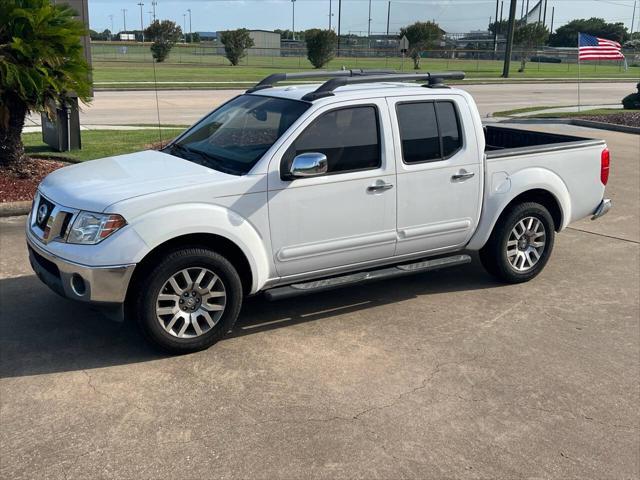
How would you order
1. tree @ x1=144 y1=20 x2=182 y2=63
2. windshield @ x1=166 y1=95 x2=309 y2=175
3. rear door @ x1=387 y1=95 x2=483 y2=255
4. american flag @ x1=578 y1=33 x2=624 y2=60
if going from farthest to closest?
tree @ x1=144 y1=20 x2=182 y2=63, american flag @ x1=578 y1=33 x2=624 y2=60, rear door @ x1=387 y1=95 x2=483 y2=255, windshield @ x1=166 y1=95 x2=309 y2=175

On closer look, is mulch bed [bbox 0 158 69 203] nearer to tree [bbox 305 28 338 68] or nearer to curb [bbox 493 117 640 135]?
curb [bbox 493 117 640 135]

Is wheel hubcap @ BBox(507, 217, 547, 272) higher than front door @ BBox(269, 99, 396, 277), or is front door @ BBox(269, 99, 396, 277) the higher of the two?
front door @ BBox(269, 99, 396, 277)

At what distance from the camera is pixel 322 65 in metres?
49.5

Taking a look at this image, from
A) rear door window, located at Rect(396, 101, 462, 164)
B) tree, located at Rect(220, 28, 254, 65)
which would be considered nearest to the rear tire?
rear door window, located at Rect(396, 101, 462, 164)

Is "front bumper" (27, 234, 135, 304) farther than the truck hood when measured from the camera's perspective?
No

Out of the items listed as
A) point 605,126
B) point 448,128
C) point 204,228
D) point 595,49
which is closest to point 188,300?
point 204,228

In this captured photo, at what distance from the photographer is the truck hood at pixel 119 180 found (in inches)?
175

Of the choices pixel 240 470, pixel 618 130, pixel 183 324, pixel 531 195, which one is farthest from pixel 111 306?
pixel 618 130

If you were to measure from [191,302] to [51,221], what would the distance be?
1.10 metres

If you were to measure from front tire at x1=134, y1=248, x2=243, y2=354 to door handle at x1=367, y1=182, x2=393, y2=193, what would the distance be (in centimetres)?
125

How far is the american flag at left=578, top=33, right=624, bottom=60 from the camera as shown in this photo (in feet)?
59.0

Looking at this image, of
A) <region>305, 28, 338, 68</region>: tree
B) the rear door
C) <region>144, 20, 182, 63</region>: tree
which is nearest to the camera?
the rear door

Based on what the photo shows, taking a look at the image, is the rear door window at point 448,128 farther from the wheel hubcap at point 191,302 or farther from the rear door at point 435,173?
the wheel hubcap at point 191,302

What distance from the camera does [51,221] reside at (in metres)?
4.57
